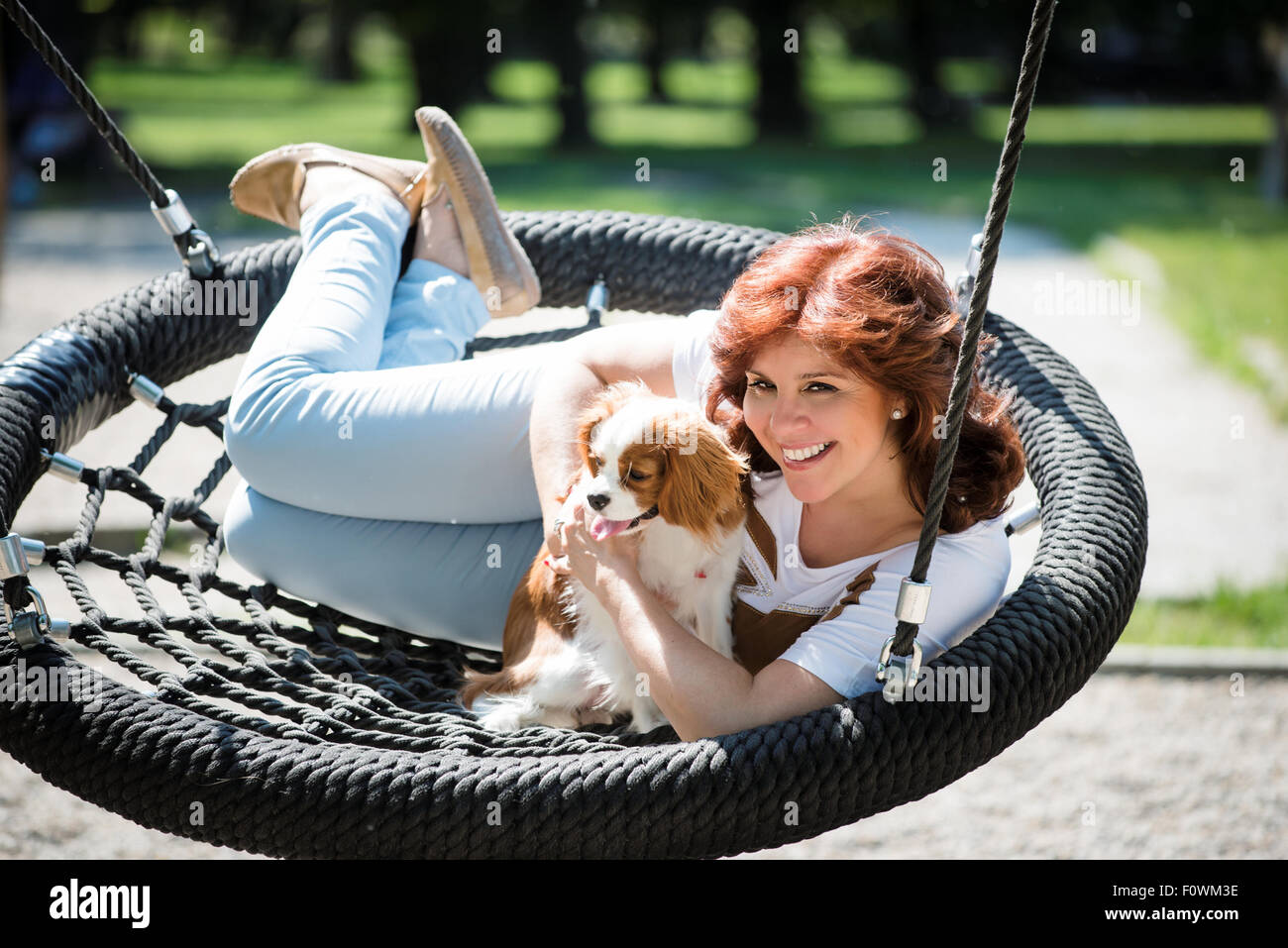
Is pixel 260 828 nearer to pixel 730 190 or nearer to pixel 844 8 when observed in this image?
pixel 730 190

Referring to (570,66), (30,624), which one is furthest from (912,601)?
(570,66)

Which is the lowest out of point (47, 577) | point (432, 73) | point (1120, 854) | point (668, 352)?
point (1120, 854)

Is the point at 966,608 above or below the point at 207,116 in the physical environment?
below

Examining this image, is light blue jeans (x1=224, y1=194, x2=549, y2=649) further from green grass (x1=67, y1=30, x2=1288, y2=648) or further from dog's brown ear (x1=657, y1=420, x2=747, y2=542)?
green grass (x1=67, y1=30, x2=1288, y2=648)

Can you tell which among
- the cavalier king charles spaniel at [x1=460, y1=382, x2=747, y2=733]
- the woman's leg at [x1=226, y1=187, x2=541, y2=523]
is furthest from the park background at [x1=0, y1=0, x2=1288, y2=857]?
the cavalier king charles spaniel at [x1=460, y1=382, x2=747, y2=733]

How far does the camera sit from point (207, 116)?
18.5 m

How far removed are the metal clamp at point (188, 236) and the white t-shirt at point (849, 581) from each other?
1.22 m

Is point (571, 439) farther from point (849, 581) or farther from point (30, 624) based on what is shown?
point (30, 624)

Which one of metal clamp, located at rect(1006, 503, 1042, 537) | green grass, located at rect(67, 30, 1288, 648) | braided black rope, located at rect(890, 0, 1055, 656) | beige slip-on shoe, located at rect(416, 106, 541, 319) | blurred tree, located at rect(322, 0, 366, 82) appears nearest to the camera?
braided black rope, located at rect(890, 0, 1055, 656)

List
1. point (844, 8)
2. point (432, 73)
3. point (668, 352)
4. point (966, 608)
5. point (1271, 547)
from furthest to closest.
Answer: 1. point (844, 8)
2. point (432, 73)
3. point (1271, 547)
4. point (668, 352)
5. point (966, 608)

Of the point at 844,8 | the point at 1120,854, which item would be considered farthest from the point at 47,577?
the point at 844,8

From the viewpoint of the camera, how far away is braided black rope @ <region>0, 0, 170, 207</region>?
1958mm

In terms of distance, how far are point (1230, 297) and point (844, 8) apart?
11.1 m

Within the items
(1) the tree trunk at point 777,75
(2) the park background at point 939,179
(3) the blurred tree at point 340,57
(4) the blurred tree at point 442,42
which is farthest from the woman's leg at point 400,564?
(3) the blurred tree at point 340,57
